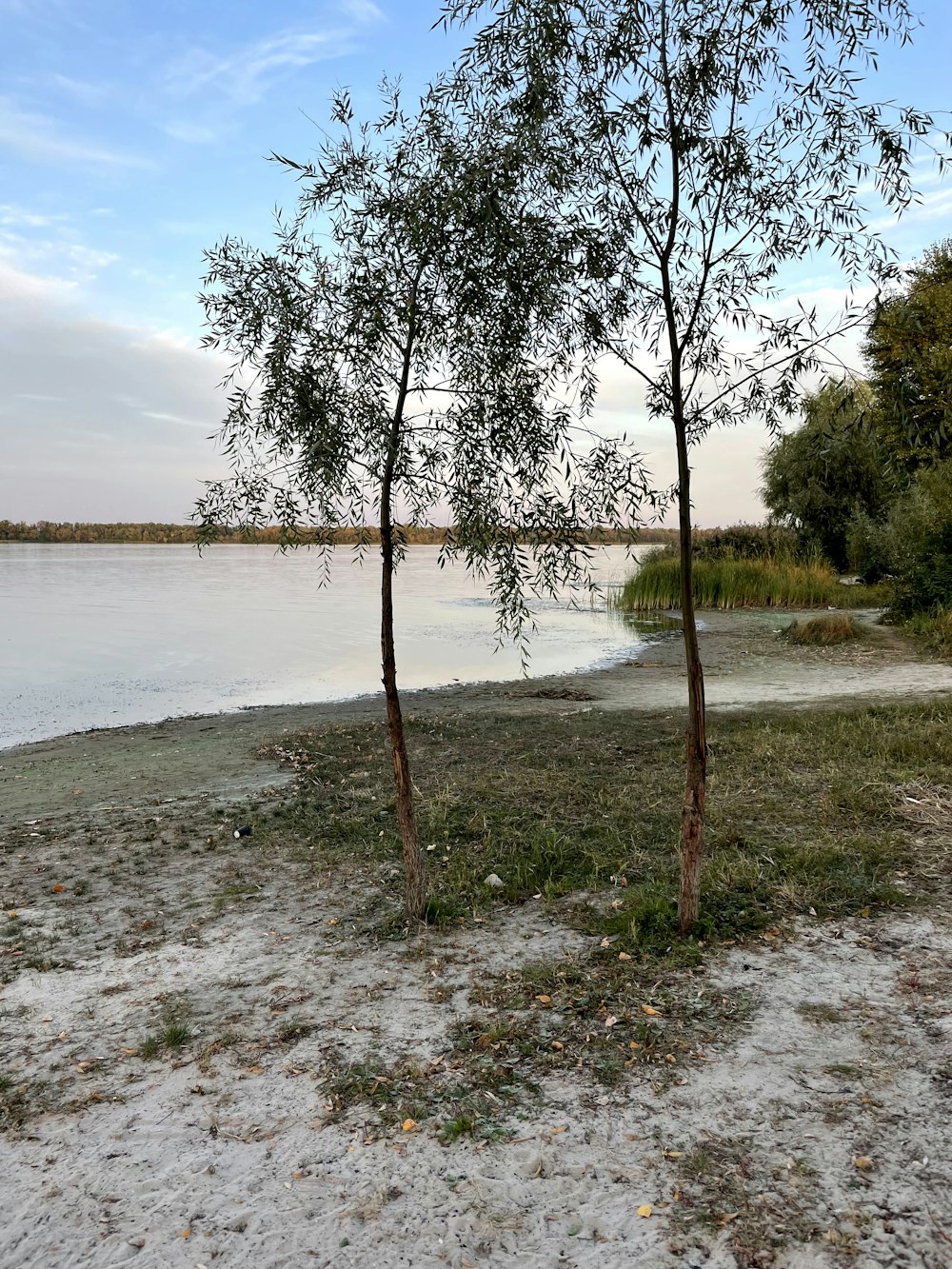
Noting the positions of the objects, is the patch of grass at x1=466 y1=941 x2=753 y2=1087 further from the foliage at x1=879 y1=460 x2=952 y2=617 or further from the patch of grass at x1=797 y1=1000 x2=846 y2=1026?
the foliage at x1=879 y1=460 x2=952 y2=617

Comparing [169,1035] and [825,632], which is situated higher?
[825,632]

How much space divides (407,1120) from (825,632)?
60.5 ft

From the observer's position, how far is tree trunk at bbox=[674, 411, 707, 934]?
16.6 ft

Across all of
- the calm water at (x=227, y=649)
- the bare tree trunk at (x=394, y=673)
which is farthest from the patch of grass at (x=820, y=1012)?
the calm water at (x=227, y=649)

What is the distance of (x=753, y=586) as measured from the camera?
30.4m

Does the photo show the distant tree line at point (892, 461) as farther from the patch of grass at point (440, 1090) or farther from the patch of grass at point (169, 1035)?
the patch of grass at point (169, 1035)

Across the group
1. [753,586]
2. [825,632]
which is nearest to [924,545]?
[825,632]

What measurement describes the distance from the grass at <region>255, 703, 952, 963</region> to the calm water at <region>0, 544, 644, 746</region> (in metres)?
6.31

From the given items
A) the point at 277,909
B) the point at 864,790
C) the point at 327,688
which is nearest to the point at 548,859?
the point at 277,909

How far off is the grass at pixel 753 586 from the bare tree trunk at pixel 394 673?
81.7 ft

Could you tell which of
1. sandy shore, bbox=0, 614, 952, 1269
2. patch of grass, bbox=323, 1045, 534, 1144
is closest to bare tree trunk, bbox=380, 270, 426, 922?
sandy shore, bbox=0, 614, 952, 1269

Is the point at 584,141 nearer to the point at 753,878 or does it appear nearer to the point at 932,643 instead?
the point at 753,878

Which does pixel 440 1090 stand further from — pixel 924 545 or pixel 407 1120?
pixel 924 545

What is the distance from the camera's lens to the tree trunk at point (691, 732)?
5066 millimetres
